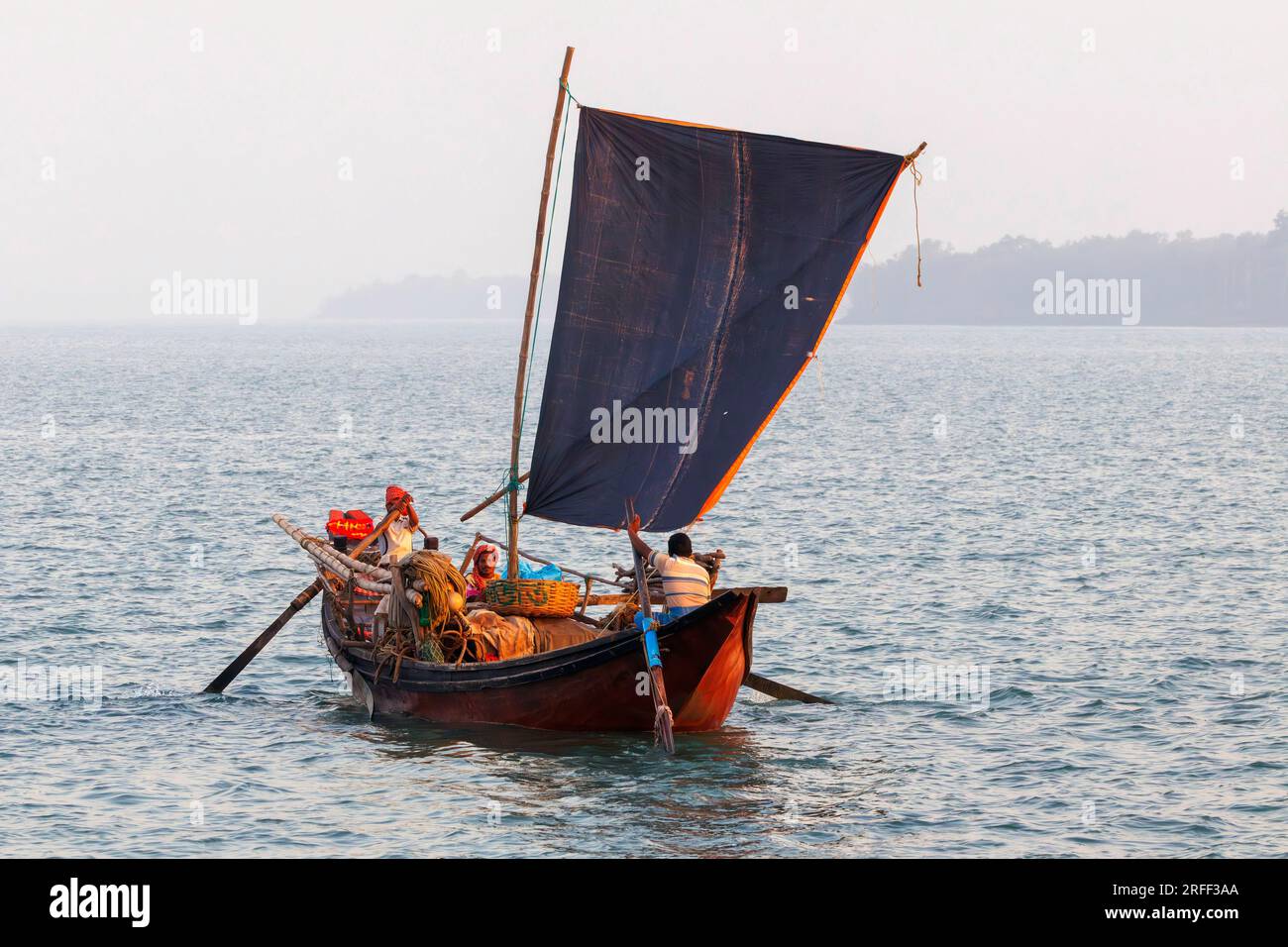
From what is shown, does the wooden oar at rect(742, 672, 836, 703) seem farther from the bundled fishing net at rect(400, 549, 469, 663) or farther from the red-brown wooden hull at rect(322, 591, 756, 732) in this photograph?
the bundled fishing net at rect(400, 549, 469, 663)

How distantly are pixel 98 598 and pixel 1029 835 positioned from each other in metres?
22.3

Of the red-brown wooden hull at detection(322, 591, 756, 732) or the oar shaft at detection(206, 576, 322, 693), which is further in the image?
the oar shaft at detection(206, 576, 322, 693)

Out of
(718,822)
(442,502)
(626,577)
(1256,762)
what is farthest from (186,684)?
(442,502)

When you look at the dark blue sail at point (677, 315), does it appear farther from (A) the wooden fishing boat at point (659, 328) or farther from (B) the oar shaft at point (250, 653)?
(B) the oar shaft at point (250, 653)

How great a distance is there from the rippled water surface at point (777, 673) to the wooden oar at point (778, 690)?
19 cm

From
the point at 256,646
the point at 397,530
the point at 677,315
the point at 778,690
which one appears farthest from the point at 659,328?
the point at 256,646

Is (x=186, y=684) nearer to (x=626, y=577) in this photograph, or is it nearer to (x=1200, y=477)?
(x=626, y=577)

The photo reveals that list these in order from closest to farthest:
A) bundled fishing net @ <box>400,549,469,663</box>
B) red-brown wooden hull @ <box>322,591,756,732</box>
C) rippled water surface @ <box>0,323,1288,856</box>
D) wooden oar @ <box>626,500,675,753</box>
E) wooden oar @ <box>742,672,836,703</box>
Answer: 1. rippled water surface @ <box>0,323,1288,856</box>
2. wooden oar @ <box>626,500,675,753</box>
3. red-brown wooden hull @ <box>322,591,756,732</box>
4. bundled fishing net @ <box>400,549,469,663</box>
5. wooden oar @ <box>742,672,836,703</box>

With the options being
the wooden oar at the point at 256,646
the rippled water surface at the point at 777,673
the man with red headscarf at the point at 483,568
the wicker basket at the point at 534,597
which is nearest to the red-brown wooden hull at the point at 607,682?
the rippled water surface at the point at 777,673

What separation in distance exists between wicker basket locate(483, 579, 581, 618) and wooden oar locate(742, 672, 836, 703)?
3227mm

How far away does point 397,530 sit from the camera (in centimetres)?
2480

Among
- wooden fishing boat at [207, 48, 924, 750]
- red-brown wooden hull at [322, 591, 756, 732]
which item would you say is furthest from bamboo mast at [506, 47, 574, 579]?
red-brown wooden hull at [322, 591, 756, 732]

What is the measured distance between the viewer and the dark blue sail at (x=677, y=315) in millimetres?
22078

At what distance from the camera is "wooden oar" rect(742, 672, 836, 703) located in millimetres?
24141
